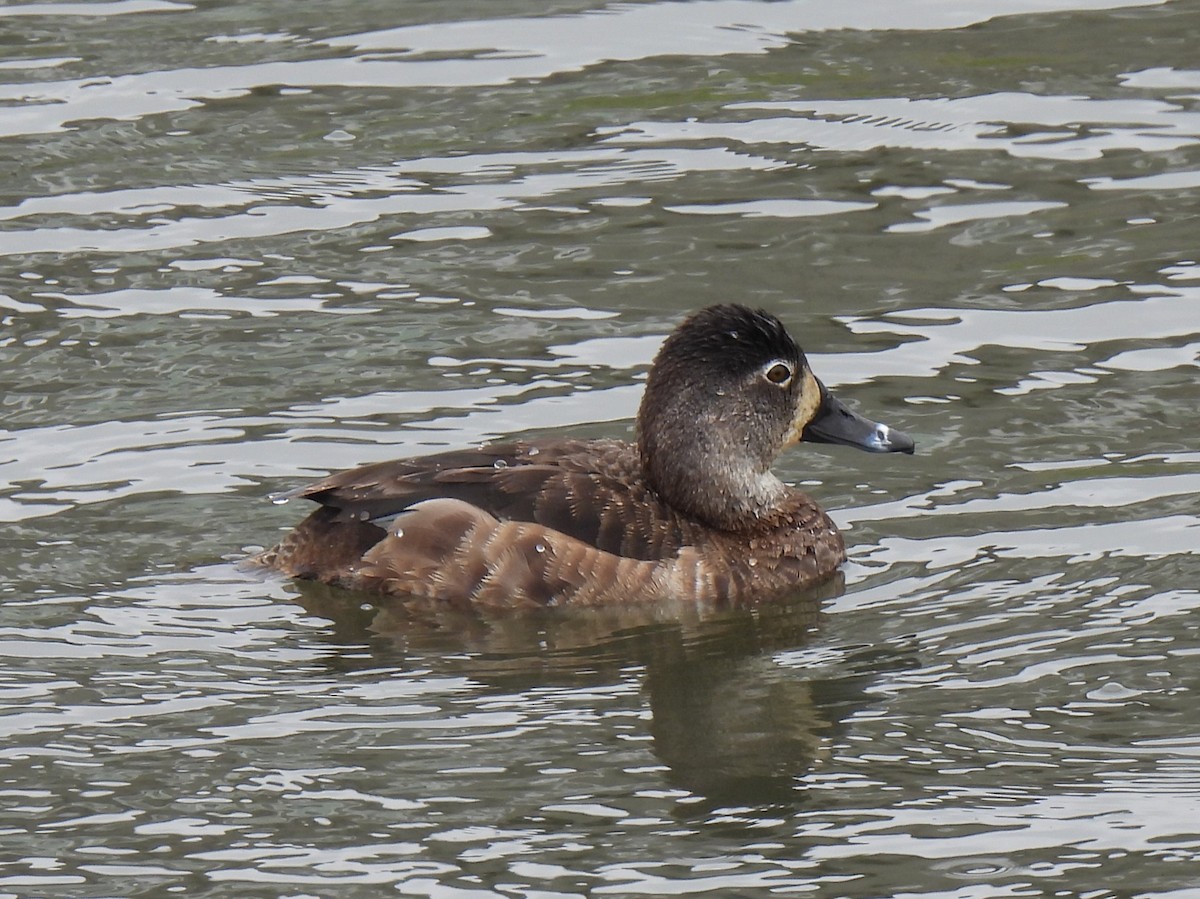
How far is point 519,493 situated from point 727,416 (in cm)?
90

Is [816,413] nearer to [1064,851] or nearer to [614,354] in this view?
[614,354]

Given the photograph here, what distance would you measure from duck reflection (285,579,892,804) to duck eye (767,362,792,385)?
830 mm

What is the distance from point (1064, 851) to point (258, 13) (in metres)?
9.55

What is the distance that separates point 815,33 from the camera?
13.7m

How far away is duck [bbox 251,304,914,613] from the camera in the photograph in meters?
8.23

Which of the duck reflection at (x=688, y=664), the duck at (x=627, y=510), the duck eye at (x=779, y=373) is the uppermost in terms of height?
the duck eye at (x=779, y=373)

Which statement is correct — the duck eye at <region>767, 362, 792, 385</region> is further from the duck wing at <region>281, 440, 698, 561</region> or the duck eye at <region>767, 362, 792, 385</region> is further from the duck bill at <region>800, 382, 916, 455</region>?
the duck wing at <region>281, 440, 698, 561</region>

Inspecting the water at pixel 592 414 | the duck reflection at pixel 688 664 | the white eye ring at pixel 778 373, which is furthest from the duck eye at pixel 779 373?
the duck reflection at pixel 688 664

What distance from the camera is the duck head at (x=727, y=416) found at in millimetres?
8609

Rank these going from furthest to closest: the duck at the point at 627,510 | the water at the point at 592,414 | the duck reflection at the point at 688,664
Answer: the duck at the point at 627,510, the duck reflection at the point at 688,664, the water at the point at 592,414

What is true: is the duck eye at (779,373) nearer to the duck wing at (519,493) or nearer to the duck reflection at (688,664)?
the duck wing at (519,493)

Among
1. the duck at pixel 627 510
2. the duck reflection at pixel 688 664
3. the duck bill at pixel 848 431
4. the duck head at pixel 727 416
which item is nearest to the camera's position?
the duck reflection at pixel 688 664

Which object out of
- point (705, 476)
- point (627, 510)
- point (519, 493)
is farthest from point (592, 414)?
point (519, 493)

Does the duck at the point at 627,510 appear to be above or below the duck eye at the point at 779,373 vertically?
below
